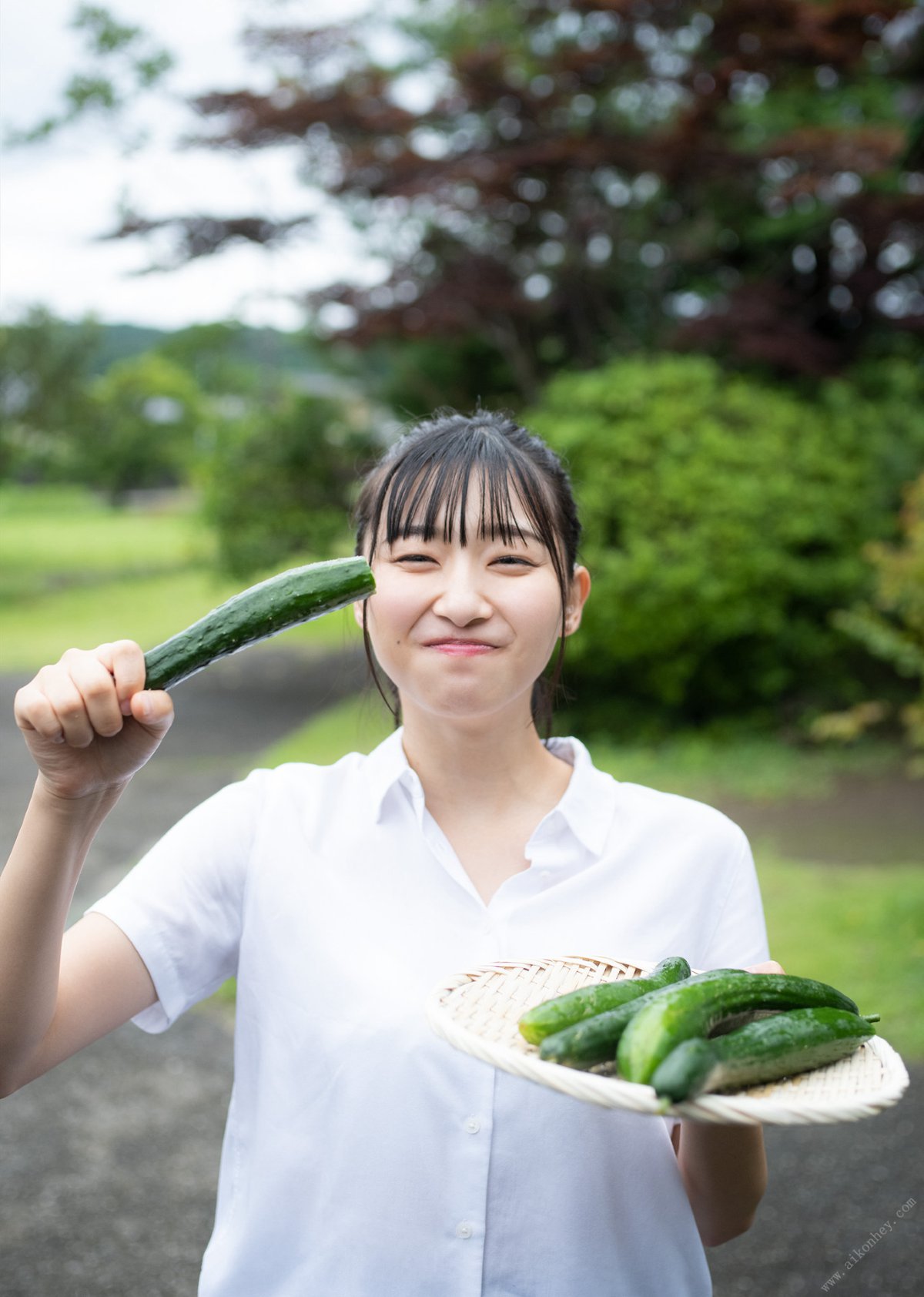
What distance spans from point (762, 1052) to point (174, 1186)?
3.76 meters

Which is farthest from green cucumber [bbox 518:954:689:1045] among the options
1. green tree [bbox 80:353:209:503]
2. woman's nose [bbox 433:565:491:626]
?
green tree [bbox 80:353:209:503]

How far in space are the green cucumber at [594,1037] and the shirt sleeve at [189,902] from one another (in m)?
0.72

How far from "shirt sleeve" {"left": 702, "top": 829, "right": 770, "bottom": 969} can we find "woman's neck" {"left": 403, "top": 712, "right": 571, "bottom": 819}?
1.23 ft

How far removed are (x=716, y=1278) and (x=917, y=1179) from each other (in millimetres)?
1017

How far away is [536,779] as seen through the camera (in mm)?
2299

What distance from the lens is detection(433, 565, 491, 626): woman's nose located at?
77.4 inches

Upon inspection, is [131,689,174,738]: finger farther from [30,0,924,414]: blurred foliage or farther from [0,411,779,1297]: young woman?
[30,0,924,414]: blurred foliage

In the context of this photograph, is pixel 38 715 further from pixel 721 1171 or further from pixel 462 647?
pixel 721 1171

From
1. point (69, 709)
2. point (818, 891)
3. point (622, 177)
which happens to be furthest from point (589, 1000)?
point (622, 177)

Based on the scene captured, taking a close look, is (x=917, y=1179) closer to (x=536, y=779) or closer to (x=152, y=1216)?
(x=152, y=1216)

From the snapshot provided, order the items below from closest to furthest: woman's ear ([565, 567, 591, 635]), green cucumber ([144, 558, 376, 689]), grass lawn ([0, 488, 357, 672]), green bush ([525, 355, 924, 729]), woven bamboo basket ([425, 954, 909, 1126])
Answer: woven bamboo basket ([425, 954, 909, 1126]) < green cucumber ([144, 558, 376, 689]) < woman's ear ([565, 567, 591, 635]) < green bush ([525, 355, 924, 729]) < grass lawn ([0, 488, 357, 672])

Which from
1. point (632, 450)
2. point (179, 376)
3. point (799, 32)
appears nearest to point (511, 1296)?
point (632, 450)

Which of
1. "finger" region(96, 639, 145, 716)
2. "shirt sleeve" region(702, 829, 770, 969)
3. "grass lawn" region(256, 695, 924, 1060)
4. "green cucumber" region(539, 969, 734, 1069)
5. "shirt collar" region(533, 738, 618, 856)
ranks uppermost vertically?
"finger" region(96, 639, 145, 716)

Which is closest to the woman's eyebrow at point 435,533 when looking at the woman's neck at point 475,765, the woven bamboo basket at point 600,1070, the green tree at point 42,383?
the woman's neck at point 475,765
